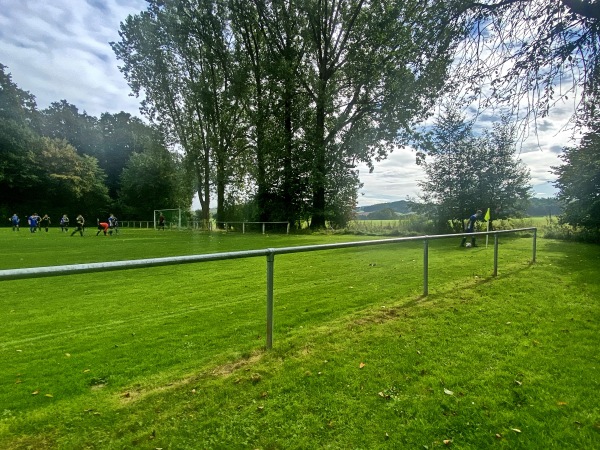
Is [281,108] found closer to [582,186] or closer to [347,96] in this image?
[347,96]

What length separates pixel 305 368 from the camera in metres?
3.45

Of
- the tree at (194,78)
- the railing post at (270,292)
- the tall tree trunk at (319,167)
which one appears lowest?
the railing post at (270,292)

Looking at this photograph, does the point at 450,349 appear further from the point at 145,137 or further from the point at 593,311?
the point at 145,137

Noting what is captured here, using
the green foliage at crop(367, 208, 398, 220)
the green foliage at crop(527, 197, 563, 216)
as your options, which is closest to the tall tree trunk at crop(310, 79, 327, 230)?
the green foliage at crop(367, 208, 398, 220)

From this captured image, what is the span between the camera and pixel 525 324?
15.3ft

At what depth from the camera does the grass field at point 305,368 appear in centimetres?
245

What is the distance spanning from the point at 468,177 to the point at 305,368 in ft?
80.3

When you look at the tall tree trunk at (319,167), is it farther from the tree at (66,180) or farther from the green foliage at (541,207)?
the tree at (66,180)

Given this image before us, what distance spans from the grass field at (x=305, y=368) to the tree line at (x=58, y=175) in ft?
134

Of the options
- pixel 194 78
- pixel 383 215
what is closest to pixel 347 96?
pixel 383 215

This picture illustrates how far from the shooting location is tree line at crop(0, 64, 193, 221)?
1929 inches

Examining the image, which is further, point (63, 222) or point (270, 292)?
point (63, 222)

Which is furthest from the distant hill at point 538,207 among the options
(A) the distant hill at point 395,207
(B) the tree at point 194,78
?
(B) the tree at point 194,78

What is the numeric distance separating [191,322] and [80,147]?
7524 centimetres
